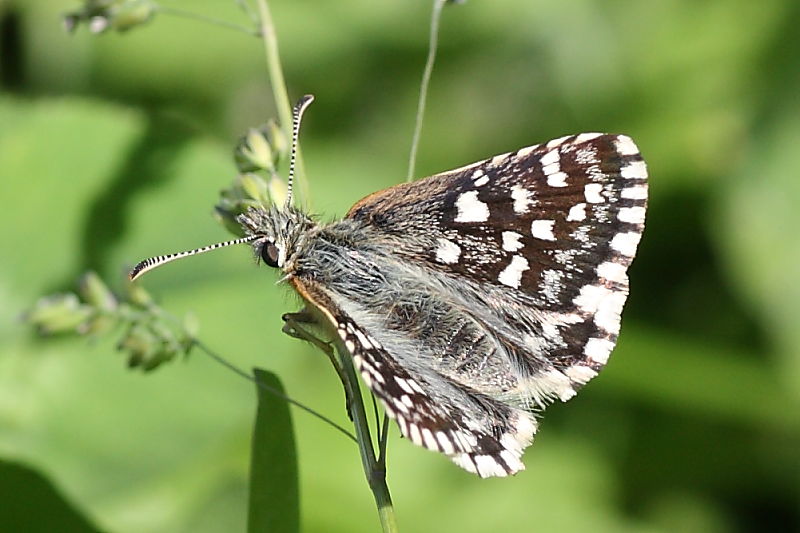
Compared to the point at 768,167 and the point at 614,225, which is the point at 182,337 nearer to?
the point at 614,225

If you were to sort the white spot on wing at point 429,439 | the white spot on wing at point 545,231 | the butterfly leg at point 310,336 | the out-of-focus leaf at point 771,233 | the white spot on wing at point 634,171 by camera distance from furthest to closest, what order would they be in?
the out-of-focus leaf at point 771,233
the white spot on wing at point 545,231
the white spot on wing at point 634,171
the butterfly leg at point 310,336
the white spot on wing at point 429,439

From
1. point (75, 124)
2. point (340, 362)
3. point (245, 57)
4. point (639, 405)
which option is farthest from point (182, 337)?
point (245, 57)

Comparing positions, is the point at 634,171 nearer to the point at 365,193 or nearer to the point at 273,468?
the point at 273,468

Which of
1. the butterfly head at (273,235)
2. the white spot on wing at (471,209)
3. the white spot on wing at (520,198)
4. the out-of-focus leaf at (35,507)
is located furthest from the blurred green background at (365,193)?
the white spot on wing at (520,198)

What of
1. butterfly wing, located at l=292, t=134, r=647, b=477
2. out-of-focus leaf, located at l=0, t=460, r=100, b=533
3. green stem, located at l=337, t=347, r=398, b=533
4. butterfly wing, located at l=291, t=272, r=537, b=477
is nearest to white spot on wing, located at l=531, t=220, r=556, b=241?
butterfly wing, located at l=292, t=134, r=647, b=477

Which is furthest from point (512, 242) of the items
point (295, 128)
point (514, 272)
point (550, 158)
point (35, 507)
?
point (35, 507)

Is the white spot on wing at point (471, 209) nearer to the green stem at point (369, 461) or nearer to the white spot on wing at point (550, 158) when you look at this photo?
the white spot on wing at point (550, 158)
